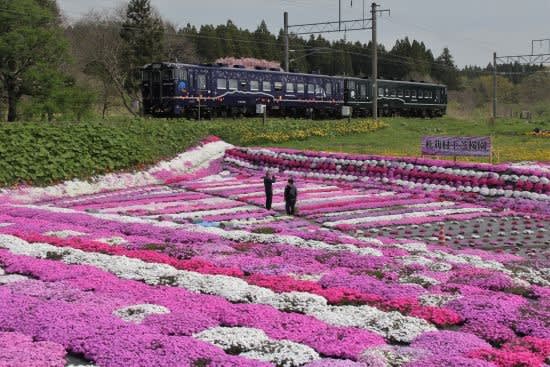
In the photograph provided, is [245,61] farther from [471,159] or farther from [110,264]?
[110,264]

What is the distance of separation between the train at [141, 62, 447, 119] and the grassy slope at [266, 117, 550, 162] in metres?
4.05

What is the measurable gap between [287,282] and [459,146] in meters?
18.5

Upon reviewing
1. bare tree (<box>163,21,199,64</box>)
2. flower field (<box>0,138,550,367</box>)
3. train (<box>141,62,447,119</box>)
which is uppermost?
bare tree (<box>163,21,199,64</box>)

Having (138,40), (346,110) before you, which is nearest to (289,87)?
(346,110)

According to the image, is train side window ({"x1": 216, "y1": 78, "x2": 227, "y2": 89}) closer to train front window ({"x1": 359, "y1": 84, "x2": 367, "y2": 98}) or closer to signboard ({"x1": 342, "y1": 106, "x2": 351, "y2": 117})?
signboard ({"x1": 342, "y1": 106, "x2": 351, "y2": 117})

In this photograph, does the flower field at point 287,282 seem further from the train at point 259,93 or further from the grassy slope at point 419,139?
the train at point 259,93

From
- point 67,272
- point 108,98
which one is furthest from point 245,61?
point 67,272

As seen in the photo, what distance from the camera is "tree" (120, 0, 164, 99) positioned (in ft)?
189

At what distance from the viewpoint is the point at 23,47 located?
35.3 m

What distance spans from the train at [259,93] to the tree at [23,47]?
222 inches

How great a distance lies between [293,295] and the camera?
10125 millimetres

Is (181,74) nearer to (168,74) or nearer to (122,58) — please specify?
(168,74)

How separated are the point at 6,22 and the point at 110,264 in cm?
2819

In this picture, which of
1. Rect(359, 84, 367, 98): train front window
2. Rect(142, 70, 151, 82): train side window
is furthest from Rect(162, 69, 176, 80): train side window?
Rect(359, 84, 367, 98): train front window
